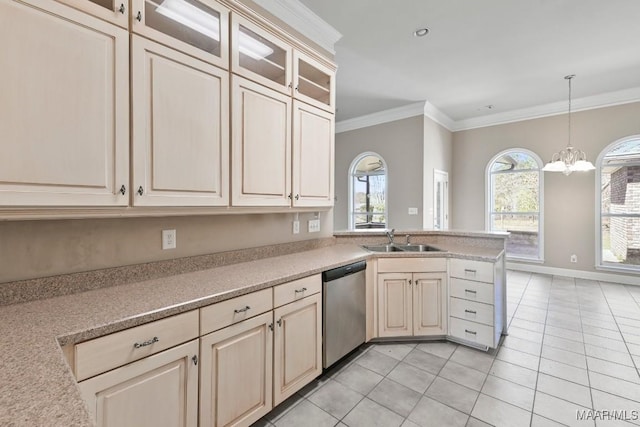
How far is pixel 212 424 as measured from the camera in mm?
1485

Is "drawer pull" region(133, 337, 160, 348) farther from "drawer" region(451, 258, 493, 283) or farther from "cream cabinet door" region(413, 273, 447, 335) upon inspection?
"drawer" region(451, 258, 493, 283)

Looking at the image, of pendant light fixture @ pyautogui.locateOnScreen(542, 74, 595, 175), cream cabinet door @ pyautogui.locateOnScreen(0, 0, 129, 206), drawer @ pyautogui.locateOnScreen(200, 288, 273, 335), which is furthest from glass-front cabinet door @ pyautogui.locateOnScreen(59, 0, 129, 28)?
pendant light fixture @ pyautogui.locateOnScreen(542, 74, 595, 175)

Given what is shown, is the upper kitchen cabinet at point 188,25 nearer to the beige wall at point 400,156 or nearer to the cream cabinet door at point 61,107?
the cream cabinet door at point 61,107

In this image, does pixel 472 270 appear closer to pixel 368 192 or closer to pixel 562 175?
pixel 368 192

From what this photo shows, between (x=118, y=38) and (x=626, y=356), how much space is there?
14.3 feet

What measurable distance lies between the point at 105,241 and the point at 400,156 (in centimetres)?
481

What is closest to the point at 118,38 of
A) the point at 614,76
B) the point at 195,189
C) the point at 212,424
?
the point at 195,189

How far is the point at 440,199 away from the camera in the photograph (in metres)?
5.83

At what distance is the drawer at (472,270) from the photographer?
8.23 ft

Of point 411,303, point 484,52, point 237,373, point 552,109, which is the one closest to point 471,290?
point 411,303

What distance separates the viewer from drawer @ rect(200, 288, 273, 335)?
143cm

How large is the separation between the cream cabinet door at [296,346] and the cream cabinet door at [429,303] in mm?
1094

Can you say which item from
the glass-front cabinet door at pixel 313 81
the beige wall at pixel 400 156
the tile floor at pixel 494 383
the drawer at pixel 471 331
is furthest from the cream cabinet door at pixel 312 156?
the beige wall at pixel 400 156

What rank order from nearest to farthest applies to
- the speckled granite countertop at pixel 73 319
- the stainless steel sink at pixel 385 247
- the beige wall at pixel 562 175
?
the speckled granite countertop at pixel 73 319
the stainless steel sink at pixel 385 247
the beige wall at pixel 562 175
